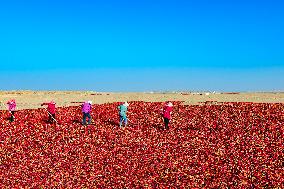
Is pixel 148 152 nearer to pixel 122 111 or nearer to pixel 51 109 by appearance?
pixel 122 111

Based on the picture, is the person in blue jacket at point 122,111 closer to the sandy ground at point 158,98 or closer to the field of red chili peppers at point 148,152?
the field of red chili peppers at point 148,152

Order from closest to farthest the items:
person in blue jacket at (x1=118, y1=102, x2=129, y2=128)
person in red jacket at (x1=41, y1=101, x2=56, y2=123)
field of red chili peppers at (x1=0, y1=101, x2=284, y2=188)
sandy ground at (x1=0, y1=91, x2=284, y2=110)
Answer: field of red chili peppers at (x1=0, y1=101, x2=284, y2=188), person in blue jacket at (x1=118, y1=102, x2=129, y2=128), person in red jacket at (x1=41, y1=101, x2=56, y2=123), sandy ground at (x1=0, y1=91, x2=284, y2=110)

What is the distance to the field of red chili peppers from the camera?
19.3m

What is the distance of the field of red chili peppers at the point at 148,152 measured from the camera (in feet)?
63.5

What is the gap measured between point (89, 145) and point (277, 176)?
11665 millimetres

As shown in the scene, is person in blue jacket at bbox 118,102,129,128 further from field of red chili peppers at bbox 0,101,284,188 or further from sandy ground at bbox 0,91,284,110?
sandy ground at bbox 0,91,284,110

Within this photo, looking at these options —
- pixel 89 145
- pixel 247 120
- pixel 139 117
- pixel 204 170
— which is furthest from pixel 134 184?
pixel 139 117

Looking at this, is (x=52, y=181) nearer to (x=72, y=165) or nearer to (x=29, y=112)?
(x=72, y=165)

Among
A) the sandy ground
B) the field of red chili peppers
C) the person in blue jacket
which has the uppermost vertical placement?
the sandy ground

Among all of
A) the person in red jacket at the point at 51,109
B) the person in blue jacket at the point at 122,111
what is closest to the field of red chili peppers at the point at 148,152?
the person in red jacket at the point at 51,109

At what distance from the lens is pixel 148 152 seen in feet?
79.2

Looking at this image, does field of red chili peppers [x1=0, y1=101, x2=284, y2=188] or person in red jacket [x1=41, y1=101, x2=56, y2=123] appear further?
person in red jacket [x1=41, y1=101, x2=56, y2=123]

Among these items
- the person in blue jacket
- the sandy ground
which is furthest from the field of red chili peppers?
the sandy ground

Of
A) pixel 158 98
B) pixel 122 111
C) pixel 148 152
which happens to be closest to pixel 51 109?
pixel 122 111
